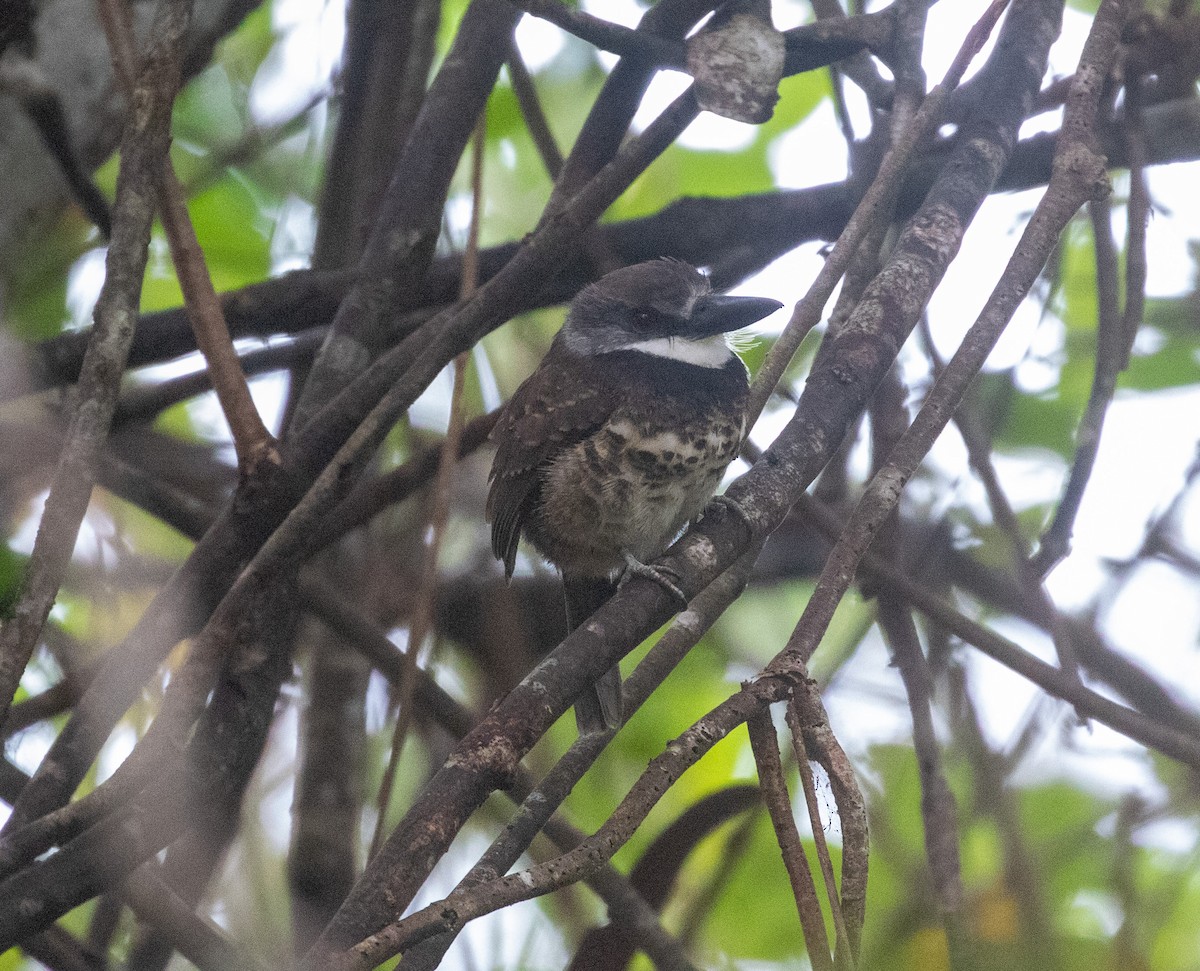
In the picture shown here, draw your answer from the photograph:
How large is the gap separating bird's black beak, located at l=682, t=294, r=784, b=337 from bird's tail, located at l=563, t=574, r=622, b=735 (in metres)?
0.54

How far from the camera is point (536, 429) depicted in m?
2.38

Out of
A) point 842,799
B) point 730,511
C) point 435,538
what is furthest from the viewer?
point 435,538

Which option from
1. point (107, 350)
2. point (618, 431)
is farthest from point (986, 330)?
point (107, 350)

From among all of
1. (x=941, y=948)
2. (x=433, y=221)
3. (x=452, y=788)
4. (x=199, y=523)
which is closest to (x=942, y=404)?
(x=941, y=948)

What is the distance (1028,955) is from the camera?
0.86 metres

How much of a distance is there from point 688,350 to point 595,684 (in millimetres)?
887

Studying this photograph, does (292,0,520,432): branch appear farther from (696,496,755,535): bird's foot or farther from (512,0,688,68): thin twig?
(696,496,755,535): bird's foot

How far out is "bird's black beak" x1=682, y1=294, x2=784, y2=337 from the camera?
248 cm

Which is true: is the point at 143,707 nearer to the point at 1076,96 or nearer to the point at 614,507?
the point at 614,507

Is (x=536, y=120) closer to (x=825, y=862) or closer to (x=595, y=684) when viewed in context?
(x=595, y=684)

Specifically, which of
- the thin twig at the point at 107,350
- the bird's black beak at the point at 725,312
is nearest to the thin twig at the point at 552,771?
the thin twig at the point at 107,350

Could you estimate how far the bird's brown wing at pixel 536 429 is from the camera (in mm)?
2371

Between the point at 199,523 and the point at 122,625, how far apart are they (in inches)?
18.9

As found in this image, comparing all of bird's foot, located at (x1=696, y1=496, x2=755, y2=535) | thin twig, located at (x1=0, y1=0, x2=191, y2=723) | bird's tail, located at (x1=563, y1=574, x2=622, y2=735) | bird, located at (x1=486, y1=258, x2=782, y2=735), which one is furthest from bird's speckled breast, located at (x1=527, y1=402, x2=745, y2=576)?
thin twig, located at (x1=0, y1=0, x2=191, y2=723)
